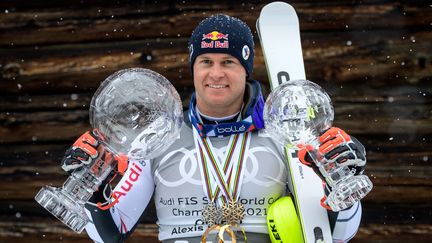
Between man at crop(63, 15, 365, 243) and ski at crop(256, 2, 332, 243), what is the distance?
5 cm

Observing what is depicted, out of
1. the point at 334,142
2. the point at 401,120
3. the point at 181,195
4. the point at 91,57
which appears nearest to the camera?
the point at 334,142

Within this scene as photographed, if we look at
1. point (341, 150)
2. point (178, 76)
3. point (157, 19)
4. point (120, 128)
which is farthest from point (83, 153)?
point (157, 19)

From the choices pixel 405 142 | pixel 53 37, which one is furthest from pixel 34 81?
pixel 405 142

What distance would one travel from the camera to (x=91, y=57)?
4410 millimetres

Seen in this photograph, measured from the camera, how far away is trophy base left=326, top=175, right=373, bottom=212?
237 centimetres

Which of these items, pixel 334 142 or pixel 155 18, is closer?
pixel 334 142

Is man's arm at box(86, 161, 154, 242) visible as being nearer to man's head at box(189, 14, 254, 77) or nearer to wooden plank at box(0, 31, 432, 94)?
man's head at box(189, 14, 254, 77)

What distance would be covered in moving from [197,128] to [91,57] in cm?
167

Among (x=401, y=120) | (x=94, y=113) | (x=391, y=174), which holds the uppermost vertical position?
(x=94, y=113)

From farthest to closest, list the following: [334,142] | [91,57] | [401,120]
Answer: [91,57] < [401,120] < [334,142]

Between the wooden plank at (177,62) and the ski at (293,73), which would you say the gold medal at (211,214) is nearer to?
the ski at (293,73)

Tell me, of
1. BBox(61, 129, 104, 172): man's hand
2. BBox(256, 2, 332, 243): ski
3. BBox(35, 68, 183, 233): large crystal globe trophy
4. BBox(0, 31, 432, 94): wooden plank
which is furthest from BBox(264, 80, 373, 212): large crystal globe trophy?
BBox(0, 31, 432, 94): wooden plank

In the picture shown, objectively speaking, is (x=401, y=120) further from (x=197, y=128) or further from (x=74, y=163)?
→ (x=74, y=163)

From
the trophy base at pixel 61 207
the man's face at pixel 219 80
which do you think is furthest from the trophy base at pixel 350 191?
the trophy base at pixel 61 207
